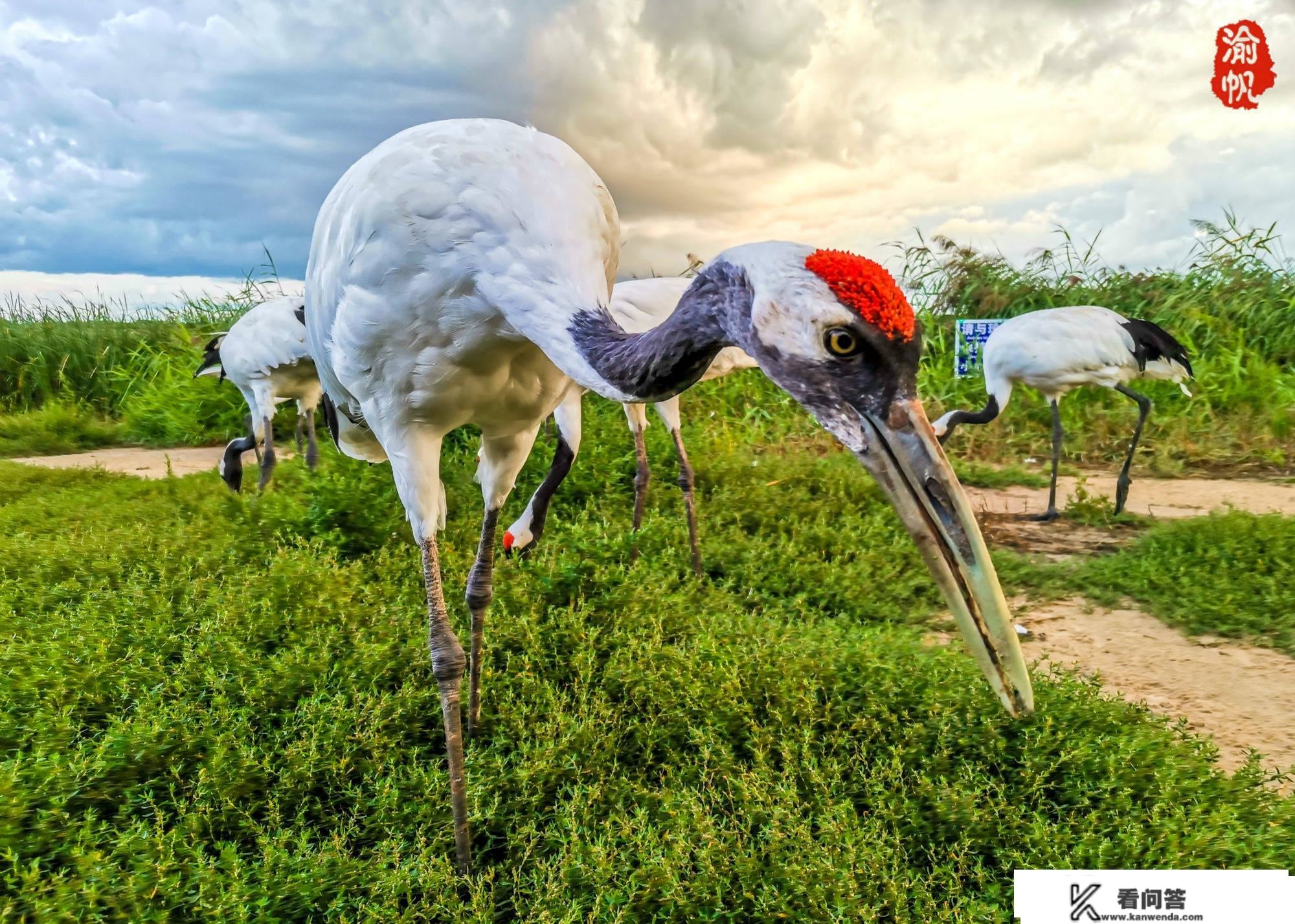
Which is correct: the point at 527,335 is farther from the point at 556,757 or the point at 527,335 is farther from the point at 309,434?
the point at 309,434

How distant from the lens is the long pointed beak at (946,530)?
1603 millimetres

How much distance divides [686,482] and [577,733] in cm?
232

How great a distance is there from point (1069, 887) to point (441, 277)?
85.4 inches

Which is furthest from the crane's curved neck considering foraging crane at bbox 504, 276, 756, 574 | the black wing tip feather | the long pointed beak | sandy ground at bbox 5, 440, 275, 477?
sandy ground at bbox 5, 440, 275, 477

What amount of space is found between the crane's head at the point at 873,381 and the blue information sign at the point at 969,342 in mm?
7293

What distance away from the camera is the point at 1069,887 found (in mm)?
2146

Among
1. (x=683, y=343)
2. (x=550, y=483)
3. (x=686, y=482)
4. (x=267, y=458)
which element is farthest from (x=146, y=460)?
(x=683, y=343)

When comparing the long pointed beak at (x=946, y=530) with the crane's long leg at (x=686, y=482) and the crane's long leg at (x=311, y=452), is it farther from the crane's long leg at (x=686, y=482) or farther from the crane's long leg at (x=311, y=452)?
the crane's long leg at (x=311, y=452)

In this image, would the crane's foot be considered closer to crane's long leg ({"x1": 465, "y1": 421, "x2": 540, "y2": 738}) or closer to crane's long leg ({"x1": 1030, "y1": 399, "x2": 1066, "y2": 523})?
crane's long leg ({"x1": 1030, "y1": 399, "x2": 1066, "y2": 523})

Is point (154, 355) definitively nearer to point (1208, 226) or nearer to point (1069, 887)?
point (1069, 887)

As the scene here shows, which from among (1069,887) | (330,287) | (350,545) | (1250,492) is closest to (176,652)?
(350,545)

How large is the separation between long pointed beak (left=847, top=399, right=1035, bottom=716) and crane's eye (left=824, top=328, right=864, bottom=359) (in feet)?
0.43

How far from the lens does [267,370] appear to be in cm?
632

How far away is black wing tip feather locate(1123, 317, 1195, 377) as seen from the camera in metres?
6.34
